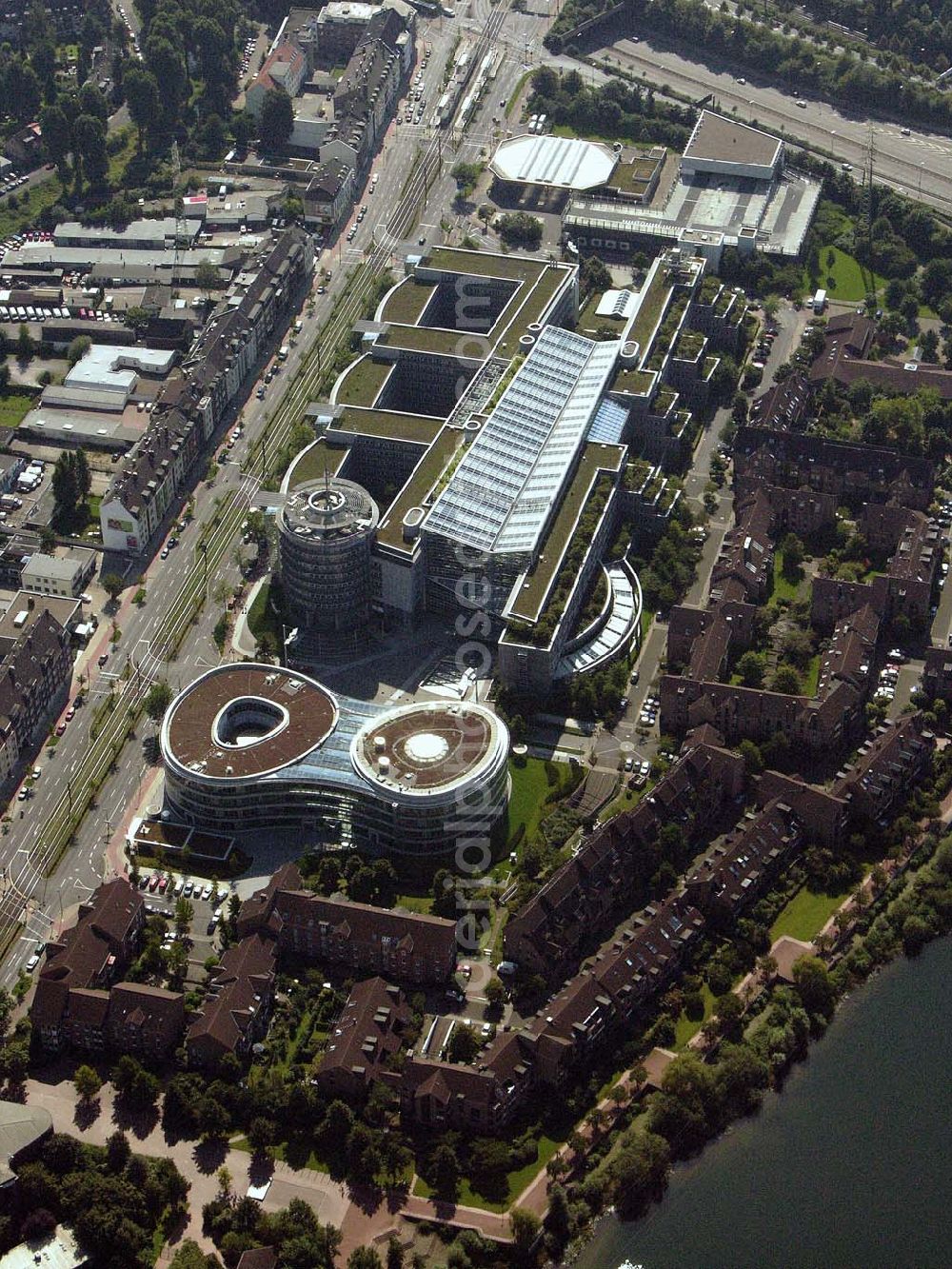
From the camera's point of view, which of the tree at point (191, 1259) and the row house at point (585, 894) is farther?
the row house at point (585, 894)

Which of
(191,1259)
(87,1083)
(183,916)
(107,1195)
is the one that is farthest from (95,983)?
(191,1259)

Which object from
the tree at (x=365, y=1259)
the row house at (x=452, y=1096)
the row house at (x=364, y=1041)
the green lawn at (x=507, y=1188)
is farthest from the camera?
the row house at (x=364, y=1041)

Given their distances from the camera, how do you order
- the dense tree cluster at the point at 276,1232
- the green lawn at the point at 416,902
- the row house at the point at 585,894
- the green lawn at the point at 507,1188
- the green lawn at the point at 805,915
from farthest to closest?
the green lawn at the point at 416,902 → the green lawn at the point at 805,915 → the row house at the point at 585,894 → the green lawn at the point at 507,1188 → the dense tree cluster at the point at 276,1232

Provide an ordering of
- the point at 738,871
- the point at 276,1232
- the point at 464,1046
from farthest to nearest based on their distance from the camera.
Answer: the point at 738,871 → the point at 464,1046 → the point at 276,1232

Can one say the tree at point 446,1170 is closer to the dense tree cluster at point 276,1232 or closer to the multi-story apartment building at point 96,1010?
the dense tree cluster at point 276,1232

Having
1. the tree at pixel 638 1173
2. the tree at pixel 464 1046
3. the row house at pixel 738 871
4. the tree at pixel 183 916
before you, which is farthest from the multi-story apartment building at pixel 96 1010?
the row house at pixel 738 871

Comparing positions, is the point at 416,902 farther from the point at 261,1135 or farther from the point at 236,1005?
the point at 261,1135

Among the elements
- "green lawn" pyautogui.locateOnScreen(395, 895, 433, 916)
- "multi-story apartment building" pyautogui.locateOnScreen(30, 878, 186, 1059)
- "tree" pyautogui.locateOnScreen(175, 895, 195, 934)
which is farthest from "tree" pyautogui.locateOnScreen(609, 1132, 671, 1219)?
"tree" pyautogui.locateOnScreen(175, 895, 195, 934)
